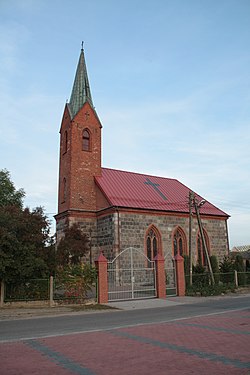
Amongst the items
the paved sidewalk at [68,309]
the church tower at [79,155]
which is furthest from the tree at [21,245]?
the church tower at [79,155]

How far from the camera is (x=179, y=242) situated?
29500 mm

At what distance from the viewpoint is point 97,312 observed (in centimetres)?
1480

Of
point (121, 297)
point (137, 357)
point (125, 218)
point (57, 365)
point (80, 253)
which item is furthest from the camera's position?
point (125, 218)

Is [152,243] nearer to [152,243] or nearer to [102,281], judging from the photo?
[152,243]

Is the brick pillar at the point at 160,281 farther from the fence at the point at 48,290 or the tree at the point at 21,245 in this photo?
the tree at the point at 21,245

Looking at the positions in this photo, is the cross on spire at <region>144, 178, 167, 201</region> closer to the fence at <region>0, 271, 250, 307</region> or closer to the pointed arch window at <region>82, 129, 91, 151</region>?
the pointed arch window at <region>82, 129, 91, 151</region>

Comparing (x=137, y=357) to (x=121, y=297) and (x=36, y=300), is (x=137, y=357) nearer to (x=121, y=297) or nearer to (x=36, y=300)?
(x=36, y=300)

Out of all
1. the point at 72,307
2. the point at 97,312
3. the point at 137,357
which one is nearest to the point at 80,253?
the point at 72,307

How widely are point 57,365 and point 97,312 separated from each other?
910 cm

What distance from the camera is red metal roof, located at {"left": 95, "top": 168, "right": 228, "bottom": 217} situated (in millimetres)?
27250

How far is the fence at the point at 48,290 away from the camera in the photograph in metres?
15.9

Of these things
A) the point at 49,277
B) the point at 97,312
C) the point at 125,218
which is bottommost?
the point at 97,312

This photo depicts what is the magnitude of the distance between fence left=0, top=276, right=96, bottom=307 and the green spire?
16.8 meters

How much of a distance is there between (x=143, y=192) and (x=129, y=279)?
8470 mm
